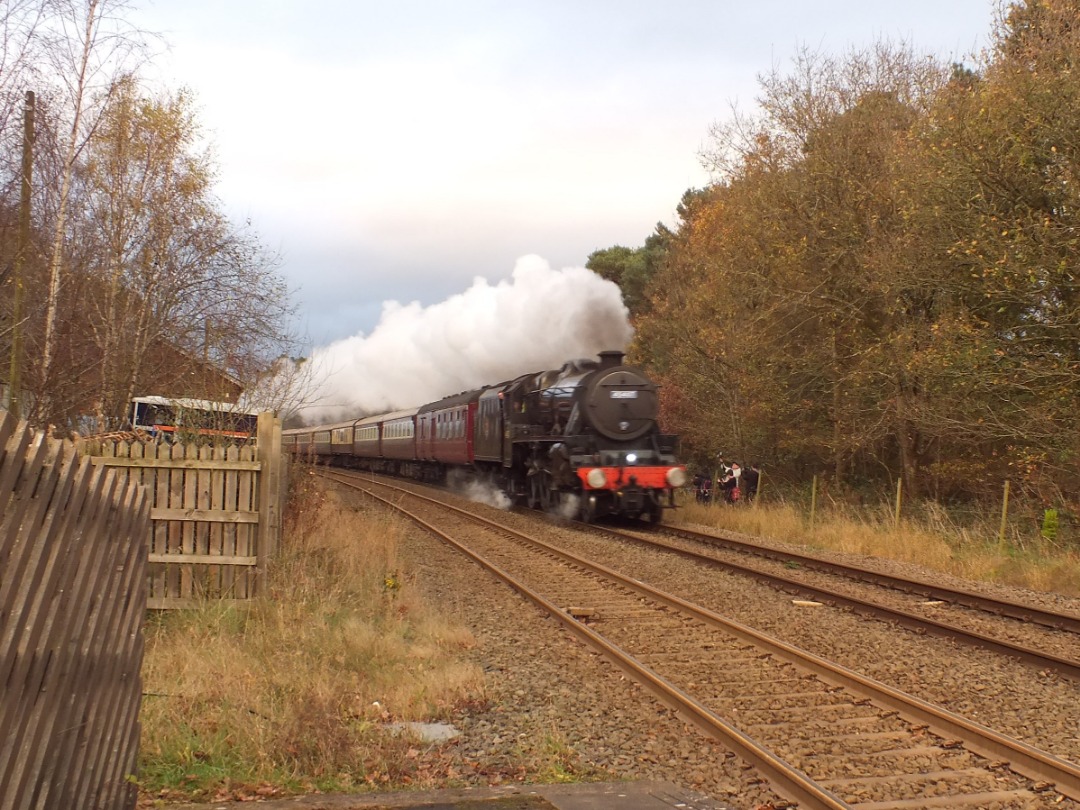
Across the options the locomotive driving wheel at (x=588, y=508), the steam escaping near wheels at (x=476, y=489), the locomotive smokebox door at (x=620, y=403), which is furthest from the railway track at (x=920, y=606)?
the steam escaping near wheels at (x=476, y=489)

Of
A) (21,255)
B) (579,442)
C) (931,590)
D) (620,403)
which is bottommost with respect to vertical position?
(931,590)

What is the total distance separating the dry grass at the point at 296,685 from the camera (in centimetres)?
486

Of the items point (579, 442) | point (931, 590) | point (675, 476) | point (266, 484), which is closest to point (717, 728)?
point (266, 484)

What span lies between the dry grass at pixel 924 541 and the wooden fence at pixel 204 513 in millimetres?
9554

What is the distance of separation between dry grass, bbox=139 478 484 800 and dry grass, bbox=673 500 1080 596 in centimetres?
818

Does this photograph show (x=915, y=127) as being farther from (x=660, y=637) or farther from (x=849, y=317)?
(x=660, y=637)

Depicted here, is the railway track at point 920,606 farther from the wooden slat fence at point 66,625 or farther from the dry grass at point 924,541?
the wooden slat fence at point 66,625

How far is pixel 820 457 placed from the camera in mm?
26250

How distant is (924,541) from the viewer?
50.6 ft

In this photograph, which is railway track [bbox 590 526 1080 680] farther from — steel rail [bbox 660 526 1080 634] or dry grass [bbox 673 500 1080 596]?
dry grass [bbox 673 500 1080 596]

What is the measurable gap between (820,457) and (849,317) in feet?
18.7

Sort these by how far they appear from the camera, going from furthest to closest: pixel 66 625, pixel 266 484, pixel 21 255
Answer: pixel 21 255 < pixel 266 484 < pixel 66 625

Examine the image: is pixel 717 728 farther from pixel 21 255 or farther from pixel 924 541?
pixel 924 541

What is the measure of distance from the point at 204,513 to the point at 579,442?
11.0 m
